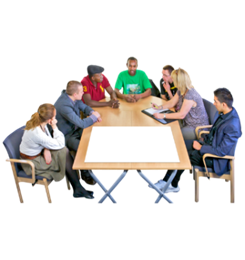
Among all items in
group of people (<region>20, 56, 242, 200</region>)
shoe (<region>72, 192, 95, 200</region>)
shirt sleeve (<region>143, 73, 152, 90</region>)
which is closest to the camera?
group of people (<region>20, 56, 242, 200</region>)

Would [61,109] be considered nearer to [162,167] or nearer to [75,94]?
[75,94]

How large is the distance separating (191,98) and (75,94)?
148cm

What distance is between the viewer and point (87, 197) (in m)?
3.70

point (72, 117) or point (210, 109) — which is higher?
point (72, 117)

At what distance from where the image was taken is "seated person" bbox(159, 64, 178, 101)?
4.45 meters

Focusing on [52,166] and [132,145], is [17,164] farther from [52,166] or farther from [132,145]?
[132,145]

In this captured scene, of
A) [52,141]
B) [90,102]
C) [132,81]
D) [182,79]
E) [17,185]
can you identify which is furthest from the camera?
[132,81]

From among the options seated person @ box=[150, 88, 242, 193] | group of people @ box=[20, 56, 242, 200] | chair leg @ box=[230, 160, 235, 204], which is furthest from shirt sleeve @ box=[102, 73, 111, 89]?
chair leg @ box=[230, 160, 235, 204]

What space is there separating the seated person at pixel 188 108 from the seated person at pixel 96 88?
885mm

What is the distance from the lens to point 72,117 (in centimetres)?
376

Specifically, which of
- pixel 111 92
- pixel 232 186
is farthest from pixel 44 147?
pixel 232 186

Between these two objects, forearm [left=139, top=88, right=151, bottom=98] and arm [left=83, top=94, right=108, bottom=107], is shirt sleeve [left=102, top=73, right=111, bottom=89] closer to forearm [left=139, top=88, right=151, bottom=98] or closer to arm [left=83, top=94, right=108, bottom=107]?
arm [left=83, top=94, right=108, bottom=107]

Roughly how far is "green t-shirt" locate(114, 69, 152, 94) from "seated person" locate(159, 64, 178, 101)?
0.24 meters

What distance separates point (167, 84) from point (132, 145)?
4.81ft
